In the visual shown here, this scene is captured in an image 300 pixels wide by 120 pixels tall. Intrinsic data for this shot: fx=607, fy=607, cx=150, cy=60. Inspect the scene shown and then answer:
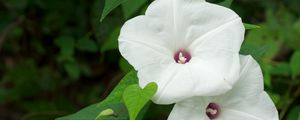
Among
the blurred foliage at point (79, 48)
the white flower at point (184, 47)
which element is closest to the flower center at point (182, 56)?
the white flower at point (184, 47)

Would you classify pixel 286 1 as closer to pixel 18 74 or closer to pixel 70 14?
pixel 70 14

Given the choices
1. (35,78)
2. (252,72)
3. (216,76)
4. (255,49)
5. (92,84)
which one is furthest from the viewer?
(92,84)

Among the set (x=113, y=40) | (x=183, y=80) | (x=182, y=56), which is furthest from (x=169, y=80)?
(x=113, y=40)

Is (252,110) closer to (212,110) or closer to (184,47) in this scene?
(212,110)

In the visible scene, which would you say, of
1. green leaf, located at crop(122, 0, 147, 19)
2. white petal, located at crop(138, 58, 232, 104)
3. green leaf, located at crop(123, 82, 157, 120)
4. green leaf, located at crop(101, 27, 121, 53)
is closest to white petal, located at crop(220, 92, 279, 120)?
white petal, located at crop(138, 58, 232, 104)

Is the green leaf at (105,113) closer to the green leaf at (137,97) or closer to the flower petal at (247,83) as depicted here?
the green leaf at (137,97)

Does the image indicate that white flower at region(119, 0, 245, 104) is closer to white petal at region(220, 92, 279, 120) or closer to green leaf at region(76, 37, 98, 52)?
white petal at region(220, 92, 279, 120)

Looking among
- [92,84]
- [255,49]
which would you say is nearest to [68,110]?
[92,84]

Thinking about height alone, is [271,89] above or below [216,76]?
below
